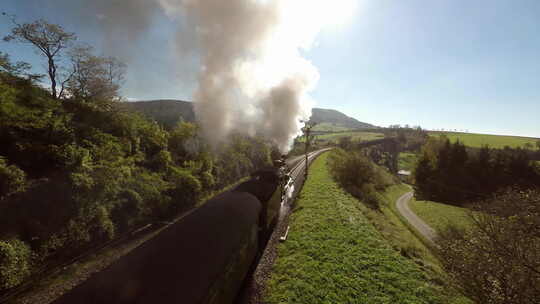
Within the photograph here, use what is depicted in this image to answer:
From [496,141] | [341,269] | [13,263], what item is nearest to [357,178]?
[341,269]

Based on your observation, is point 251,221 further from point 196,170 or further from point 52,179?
point 196,170

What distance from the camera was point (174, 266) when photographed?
12.2 feet

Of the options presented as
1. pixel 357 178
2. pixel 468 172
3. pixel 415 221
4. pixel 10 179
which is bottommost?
pixel 415 221

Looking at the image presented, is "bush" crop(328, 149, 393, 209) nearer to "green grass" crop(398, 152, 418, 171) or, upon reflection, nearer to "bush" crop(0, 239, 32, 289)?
"bush" crop(0, 239, 32, 289)

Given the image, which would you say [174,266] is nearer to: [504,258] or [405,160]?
[504,258]

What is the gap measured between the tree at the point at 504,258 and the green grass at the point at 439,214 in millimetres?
15010

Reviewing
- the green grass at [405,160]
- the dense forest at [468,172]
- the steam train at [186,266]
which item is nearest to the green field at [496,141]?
the green grass at [405,160]

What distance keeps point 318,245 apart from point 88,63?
22.2 m

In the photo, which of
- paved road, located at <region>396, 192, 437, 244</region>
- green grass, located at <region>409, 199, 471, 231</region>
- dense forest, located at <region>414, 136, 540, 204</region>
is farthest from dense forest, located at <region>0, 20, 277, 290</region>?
dense forest, located at <region>414, 136, 540, 204</region>

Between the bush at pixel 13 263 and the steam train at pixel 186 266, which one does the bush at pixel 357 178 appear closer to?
the steam train at pixel 186 266

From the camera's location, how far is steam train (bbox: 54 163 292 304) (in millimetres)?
3086

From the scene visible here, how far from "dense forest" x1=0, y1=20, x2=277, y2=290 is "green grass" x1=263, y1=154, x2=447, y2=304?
8.97 metres

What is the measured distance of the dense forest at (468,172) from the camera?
90.8ft

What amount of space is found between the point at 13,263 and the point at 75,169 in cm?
383
